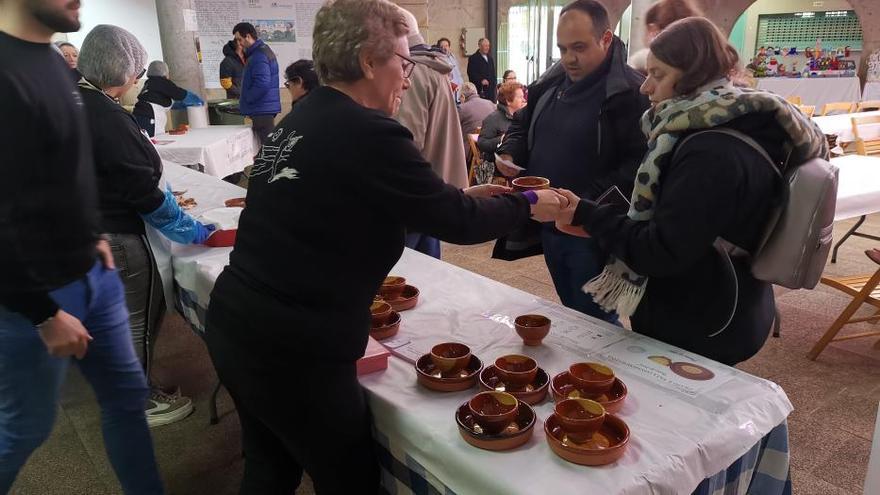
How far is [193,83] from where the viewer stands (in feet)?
21.9

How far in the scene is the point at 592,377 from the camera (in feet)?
3.83

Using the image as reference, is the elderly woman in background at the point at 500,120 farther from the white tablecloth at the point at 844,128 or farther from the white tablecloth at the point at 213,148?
the white tablecloth at the point at 844,128

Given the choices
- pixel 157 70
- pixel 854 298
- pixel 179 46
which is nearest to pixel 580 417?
pixel 854 298

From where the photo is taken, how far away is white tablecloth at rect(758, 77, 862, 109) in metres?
8.36

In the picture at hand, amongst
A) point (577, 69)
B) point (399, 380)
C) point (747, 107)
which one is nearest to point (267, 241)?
point (399, 380)

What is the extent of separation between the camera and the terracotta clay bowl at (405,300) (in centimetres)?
160

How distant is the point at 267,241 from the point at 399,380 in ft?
1.28

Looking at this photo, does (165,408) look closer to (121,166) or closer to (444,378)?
(121,166)

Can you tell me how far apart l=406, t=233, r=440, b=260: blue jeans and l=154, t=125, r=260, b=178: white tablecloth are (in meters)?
2.46

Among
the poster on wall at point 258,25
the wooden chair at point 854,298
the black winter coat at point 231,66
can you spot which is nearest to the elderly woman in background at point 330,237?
the wooden chair at point 854,298

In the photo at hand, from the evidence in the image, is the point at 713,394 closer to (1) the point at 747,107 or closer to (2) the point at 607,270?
(2) the point at 607,270

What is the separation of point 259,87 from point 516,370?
4.71 metres

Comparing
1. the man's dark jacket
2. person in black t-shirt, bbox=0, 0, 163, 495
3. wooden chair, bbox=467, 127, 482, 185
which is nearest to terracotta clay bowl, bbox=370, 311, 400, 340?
person in black t-shirt, bbox=0, 0, 163, 495

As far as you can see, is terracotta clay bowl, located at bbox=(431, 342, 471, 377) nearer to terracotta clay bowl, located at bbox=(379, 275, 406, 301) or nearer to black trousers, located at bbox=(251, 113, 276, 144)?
terracotta clay bowl, located at bbox=(379, 275, 406, 301)
